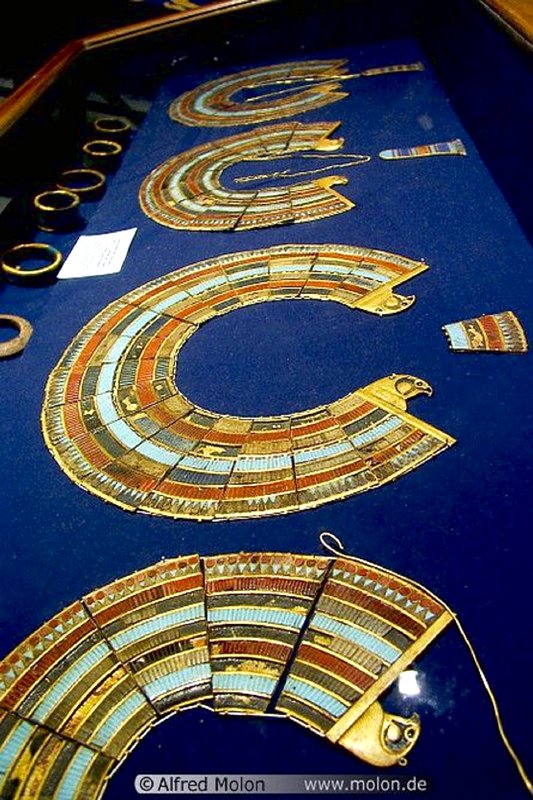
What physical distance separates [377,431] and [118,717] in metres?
1.06

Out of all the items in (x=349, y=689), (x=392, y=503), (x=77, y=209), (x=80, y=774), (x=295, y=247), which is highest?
(x=77, y=209)

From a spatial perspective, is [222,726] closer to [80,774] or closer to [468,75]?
[80,774]

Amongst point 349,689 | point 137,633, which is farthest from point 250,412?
point 349,689

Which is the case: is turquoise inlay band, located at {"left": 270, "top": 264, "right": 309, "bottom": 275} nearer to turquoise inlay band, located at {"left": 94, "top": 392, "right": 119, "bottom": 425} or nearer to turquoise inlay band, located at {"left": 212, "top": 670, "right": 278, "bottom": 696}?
turquoise inlay band, located at {"left": 94, "top": 392, "right": 119, "bottom": 425}

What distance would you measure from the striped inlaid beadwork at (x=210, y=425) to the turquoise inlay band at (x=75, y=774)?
665 millimetres

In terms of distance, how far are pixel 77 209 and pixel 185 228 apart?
2.38 feet

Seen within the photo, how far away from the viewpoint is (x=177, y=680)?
1.53 m

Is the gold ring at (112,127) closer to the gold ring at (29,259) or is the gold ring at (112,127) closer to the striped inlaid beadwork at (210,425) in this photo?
the gold ring at (29,259)

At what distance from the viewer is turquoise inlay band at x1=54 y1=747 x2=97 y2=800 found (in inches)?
53.7

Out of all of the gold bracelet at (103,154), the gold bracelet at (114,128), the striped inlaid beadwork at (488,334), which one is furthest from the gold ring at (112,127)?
the striped inlaid beadwork at (488,334)

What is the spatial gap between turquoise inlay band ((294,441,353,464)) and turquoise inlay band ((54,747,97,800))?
0.93 m

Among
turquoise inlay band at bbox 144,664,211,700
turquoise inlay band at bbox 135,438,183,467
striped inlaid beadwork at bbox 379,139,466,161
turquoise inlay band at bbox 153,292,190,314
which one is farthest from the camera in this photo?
striped inlaid beadwork at bbox 379,139,466,161

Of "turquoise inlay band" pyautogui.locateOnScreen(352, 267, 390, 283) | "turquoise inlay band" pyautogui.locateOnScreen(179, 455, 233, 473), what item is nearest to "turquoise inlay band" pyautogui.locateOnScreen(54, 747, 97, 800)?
"turquoise inlay band" pyautogui.locateOnScreen(179, 455, 233, 473)

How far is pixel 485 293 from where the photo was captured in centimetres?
256
